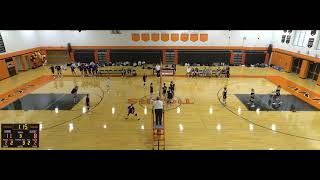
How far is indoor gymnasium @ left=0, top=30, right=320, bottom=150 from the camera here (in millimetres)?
12336

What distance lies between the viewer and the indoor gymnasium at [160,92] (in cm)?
1234

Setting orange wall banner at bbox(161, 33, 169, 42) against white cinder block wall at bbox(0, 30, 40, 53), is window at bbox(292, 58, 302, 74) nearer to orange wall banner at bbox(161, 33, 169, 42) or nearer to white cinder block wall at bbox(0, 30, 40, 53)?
orange wall banner at bbox(161, 33, 169, 42)

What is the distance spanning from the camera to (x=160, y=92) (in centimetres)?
1877

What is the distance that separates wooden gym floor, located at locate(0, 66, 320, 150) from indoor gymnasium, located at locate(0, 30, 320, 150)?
0.06 m

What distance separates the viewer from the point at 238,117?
1526 cm

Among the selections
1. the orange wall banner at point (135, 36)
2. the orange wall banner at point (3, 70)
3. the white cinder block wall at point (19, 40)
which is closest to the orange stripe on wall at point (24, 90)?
the orange wall banner at point (3, 70)

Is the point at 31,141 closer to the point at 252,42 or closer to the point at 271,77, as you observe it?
the point at 271,77

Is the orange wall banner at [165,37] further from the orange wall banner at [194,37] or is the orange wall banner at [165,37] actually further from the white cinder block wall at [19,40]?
the white cinder block wall at [19,40]

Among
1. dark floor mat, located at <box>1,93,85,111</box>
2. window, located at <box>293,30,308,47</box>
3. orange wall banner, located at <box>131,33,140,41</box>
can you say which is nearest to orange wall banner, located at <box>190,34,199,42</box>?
orange wall banner, located at <box>131,33,140,41</box>

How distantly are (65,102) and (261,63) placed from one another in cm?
2618

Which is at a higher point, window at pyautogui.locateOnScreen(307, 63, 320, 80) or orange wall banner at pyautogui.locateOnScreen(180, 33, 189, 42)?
orange wall banner at pyautogui.locateOnScreen(180, 33, 189, 42)
